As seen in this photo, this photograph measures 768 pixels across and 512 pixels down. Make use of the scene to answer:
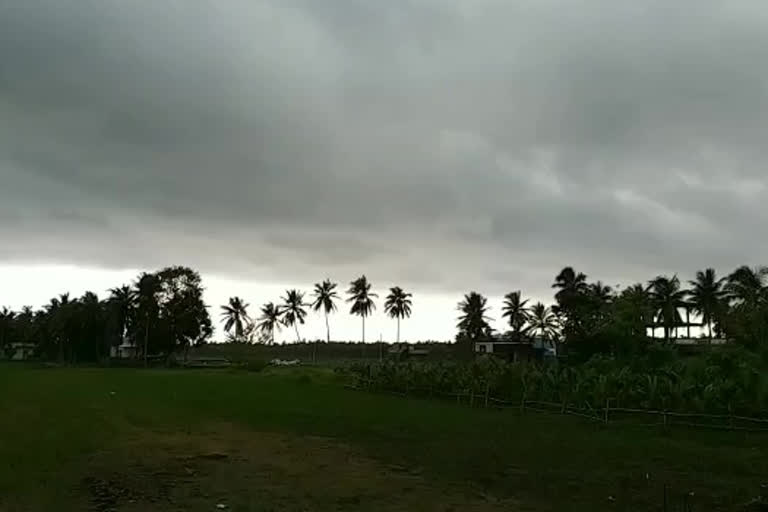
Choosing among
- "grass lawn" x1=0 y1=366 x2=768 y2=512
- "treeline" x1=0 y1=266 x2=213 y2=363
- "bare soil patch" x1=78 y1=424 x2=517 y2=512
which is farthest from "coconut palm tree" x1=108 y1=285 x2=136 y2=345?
A: "bare soil patch" x1=78 y1=424 x2=517 y2=512

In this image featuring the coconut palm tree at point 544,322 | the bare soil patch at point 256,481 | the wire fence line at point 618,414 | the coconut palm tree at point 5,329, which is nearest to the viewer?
the bare soil patch at point 256,481

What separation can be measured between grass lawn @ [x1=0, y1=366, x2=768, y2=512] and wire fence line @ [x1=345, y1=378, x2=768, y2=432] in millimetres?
760

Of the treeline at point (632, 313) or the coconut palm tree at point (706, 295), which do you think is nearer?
the treeline at point (632, 313)

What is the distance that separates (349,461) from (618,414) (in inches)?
517

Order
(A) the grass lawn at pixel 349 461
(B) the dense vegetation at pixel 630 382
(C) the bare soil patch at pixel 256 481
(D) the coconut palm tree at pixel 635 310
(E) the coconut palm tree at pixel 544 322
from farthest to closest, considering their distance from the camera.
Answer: (E) the coconut palm tree at pixel 544 322, (D) the coconut palm tree at pixel 635 310, (B) the dense vegetation at pixel 630 382, (A) the grass lawn at pixel 349 461, (C) the bare soil patch at pixel 256 481

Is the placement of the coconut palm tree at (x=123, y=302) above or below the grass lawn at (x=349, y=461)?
above

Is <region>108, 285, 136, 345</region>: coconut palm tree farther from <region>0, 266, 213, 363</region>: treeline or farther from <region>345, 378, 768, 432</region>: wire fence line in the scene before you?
<region>345, 378, 768, 432</region>: wire fence line

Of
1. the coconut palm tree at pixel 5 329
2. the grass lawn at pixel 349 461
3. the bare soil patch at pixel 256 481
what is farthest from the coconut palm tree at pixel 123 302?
the bare soil patch at pixel 256 481

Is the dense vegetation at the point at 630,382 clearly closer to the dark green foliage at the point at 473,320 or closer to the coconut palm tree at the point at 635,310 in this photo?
the coconut palm tree at the point at 635,310

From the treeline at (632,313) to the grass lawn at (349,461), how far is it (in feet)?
35.0

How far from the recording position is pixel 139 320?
88125 mm

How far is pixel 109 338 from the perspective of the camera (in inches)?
3605

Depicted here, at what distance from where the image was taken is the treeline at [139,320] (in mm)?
87938

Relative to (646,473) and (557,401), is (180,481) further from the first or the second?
(557,401)
